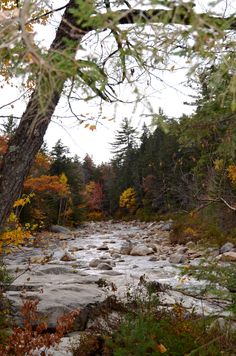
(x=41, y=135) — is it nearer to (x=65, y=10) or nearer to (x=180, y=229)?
(x=65, y=10)

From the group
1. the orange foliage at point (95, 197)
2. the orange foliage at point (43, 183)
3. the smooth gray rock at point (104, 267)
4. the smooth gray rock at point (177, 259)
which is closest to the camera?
the smooth gray rock at point (104, 267)

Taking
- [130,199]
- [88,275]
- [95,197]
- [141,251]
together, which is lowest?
[88,275]

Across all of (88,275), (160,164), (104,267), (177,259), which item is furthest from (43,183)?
(160,164)

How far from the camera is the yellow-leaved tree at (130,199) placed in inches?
1898

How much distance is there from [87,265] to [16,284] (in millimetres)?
6421

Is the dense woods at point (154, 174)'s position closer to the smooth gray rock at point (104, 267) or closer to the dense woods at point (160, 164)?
the dense woods at point (160, 164)

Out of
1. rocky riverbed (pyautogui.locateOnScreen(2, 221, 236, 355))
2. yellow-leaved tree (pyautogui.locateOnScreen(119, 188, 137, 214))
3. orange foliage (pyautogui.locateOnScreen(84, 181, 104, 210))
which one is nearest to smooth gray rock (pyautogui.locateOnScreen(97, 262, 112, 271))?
rocky riverbed (pyautogui.locateOnScreen(2, 221, 236, 355))

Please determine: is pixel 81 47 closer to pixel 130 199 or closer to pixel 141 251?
pixel 141 251

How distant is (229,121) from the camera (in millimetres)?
3646

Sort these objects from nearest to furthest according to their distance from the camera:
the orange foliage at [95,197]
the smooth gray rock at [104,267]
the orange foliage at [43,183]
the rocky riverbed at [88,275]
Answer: the rocky riverbed at [88,275]
the smooth gray rock at [104,267]
the orange foliage at [43,183]
the orange foliage at [95,197]

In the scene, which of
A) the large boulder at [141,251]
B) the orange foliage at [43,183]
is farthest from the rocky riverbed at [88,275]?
the orange foliage at [43,183]

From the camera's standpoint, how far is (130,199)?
4916 cm

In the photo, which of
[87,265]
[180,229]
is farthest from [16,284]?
[180,229]

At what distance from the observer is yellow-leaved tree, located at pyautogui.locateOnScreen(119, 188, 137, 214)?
1898 inches
